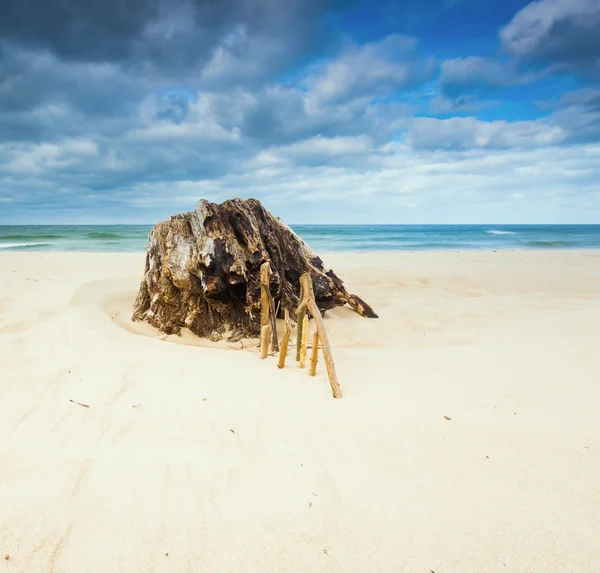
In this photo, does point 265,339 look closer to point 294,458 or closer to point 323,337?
point 323,337

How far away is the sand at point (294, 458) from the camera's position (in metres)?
1.95

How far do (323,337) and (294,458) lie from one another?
1.30 m

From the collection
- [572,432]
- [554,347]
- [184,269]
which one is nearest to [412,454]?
[572,432]

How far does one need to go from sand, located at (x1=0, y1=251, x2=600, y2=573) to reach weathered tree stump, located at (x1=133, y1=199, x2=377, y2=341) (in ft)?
3.40

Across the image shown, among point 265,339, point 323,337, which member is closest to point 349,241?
point 265,339

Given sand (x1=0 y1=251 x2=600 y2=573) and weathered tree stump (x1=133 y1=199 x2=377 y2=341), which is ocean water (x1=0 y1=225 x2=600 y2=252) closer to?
weathered tree stump (x1=133 y1=199 x2=377 y2=341)

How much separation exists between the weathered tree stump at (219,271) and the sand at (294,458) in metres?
1.04

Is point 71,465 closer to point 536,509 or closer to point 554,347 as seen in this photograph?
point 536,509

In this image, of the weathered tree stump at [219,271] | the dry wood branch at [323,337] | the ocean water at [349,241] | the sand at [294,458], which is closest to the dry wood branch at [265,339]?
the sand at [294,458]

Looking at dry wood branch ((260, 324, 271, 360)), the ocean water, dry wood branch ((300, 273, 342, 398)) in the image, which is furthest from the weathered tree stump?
the ocean water

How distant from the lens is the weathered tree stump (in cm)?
531

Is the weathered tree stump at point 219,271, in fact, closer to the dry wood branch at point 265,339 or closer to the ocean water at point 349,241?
the dry wood branch at point 265,339

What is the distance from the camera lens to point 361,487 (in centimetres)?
234

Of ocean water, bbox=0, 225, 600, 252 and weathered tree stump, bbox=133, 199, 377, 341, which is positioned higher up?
weathered tree stump, bbox=133, 199, 377, 341
